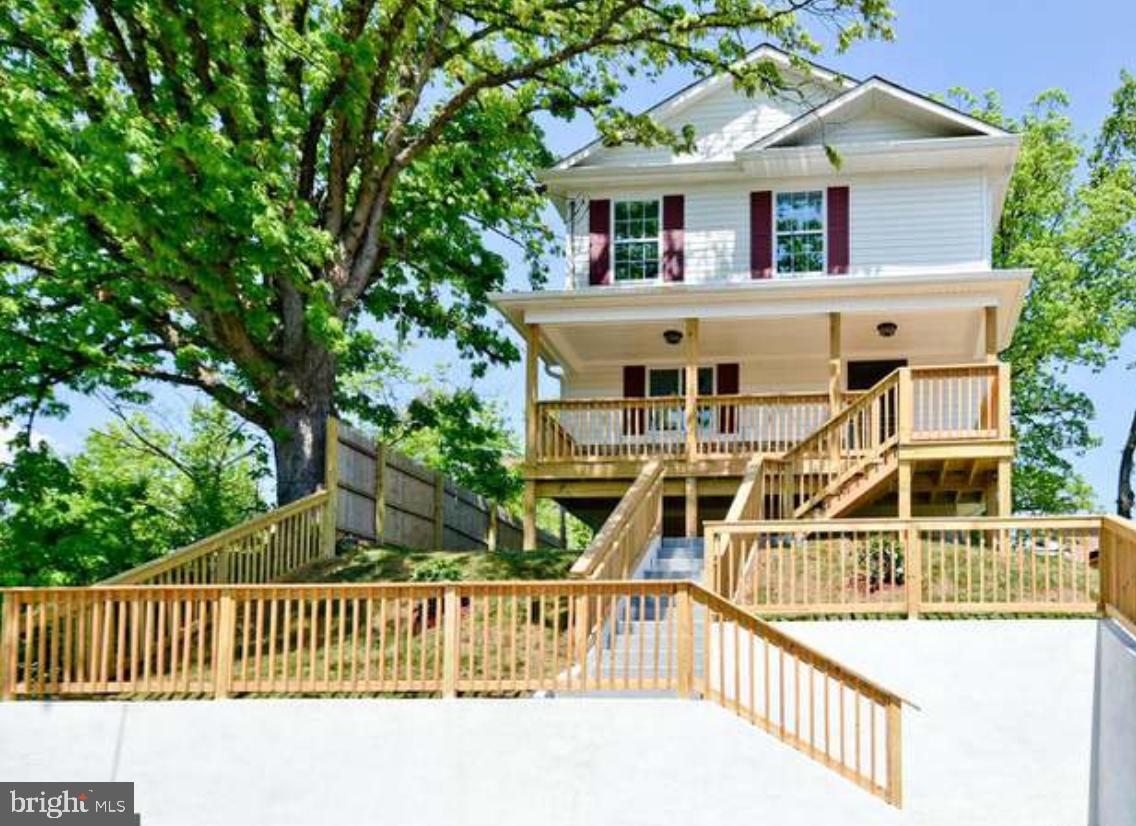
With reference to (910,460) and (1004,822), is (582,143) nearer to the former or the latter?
(910,460)

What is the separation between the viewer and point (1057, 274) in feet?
89.5

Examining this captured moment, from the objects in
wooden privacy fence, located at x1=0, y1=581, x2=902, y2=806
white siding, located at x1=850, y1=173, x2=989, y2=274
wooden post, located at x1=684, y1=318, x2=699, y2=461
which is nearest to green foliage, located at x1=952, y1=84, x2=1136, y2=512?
white siding, located at x1=850, y1=173, x2=989, y2=274

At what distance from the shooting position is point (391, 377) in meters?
32.3

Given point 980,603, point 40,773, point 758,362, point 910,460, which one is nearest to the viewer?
point 40,773

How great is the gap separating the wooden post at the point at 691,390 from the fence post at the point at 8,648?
10.0 m

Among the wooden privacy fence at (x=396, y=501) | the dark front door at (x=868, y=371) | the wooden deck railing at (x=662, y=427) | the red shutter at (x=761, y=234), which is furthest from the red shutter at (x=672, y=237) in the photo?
the wooden privacy fence at (x=396, y=501)

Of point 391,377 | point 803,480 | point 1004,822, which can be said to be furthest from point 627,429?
point 391,377

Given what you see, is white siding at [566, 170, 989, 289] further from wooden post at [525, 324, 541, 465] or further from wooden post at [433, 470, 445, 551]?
wooden post at [433, 470, 445, 551]

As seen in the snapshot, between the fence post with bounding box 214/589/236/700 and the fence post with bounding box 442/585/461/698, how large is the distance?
1.93 metres

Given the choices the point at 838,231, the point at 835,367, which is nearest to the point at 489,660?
the point at 835,367

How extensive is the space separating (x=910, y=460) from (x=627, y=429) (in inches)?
197

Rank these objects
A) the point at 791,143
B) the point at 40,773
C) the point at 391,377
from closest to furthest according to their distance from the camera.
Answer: the point at 40,773 → the point at 791,143 → the point at 391,377

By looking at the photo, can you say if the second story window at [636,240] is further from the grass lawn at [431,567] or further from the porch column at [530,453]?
the grass lawn at [431,567]

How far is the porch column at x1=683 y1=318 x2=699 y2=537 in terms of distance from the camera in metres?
18.2
